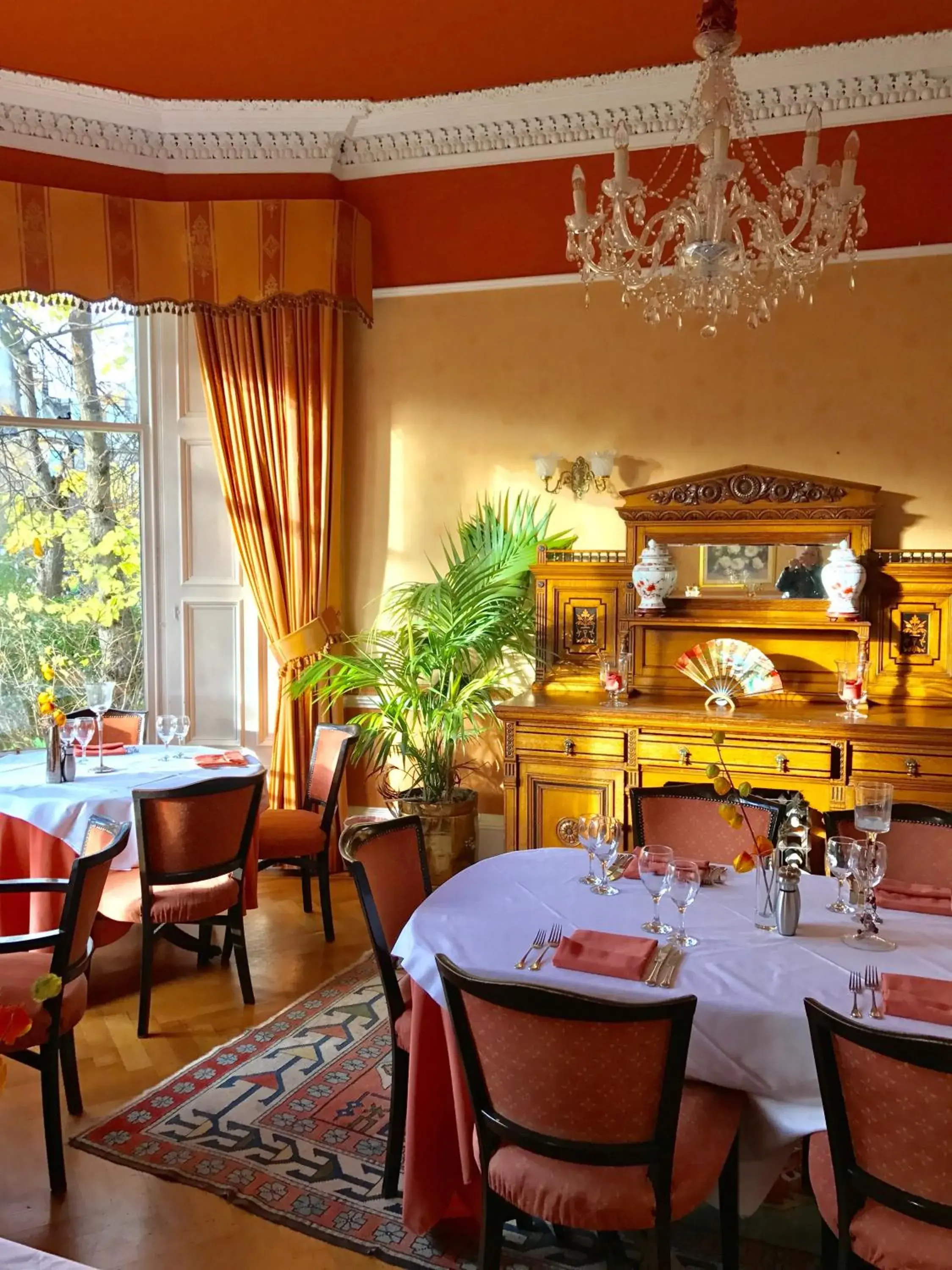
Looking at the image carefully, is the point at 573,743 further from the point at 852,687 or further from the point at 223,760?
the point at 223,760

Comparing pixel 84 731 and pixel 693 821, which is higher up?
pixel 84 731

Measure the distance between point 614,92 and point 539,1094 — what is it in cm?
472

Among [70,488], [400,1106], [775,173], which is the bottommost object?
[400,1106]

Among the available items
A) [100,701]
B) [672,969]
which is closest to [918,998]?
[672,969]

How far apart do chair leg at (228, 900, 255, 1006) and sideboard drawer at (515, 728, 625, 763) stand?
1.59 metres

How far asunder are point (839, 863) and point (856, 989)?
425 millimetres

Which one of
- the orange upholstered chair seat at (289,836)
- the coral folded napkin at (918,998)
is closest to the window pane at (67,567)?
the orange upholstered chair seat at (289,836)

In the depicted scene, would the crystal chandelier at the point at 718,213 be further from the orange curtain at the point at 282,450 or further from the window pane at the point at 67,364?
the window pane at the point at 67,364

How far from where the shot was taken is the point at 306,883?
477 cm

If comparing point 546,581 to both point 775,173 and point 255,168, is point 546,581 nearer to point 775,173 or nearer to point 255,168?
point 775,173

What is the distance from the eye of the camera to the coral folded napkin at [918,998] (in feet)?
6.63

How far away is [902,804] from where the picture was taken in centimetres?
313

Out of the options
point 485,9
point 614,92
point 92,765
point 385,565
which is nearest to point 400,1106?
point 92,765

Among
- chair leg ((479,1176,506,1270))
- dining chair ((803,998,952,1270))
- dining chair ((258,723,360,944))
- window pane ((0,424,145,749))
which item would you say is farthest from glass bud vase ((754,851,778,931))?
window pane ((0,424,145,749))
